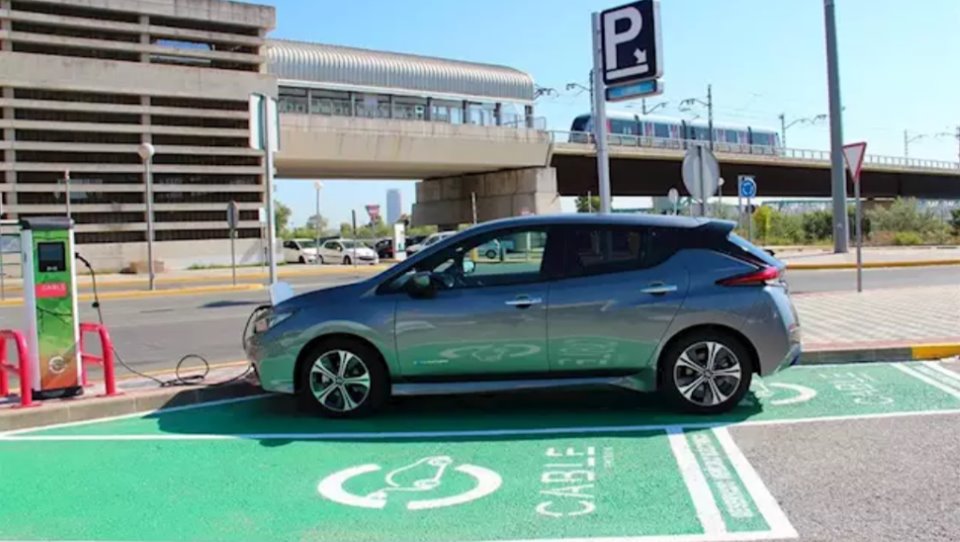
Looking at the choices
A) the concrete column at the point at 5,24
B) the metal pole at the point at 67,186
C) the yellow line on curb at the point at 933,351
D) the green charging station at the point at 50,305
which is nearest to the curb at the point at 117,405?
the green charging station at the point at 50,305

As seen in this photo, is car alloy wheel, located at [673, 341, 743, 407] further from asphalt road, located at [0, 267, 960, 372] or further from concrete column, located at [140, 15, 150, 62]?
concrete column, located at [140, 15, 150, 62]

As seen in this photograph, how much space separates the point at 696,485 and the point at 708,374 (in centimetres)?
174

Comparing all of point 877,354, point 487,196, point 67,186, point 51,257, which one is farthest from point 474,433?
point 487,196

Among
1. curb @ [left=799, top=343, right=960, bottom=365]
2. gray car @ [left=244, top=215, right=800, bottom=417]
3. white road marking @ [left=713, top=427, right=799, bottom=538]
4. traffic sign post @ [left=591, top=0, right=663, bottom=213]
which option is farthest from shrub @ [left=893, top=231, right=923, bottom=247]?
white road marking @ [left=713, top=427, right=799, bottom=538]

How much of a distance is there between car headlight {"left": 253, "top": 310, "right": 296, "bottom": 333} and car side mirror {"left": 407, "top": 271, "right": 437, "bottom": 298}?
0.96 metres

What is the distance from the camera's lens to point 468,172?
2147 inches

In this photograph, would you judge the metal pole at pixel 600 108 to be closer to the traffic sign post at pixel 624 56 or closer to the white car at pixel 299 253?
the traffic sign post at pixel 624 56

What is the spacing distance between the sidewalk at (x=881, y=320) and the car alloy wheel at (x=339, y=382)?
4.82m

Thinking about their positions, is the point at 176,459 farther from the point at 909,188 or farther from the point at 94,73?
the point at 909,188

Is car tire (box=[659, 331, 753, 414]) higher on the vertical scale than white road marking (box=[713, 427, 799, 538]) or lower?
higher

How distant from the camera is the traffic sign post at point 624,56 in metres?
11.2

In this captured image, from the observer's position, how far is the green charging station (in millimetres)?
6840

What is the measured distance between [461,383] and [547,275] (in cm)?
107

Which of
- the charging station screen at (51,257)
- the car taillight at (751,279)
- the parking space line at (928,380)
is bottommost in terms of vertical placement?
the parking space line at (928,380)
